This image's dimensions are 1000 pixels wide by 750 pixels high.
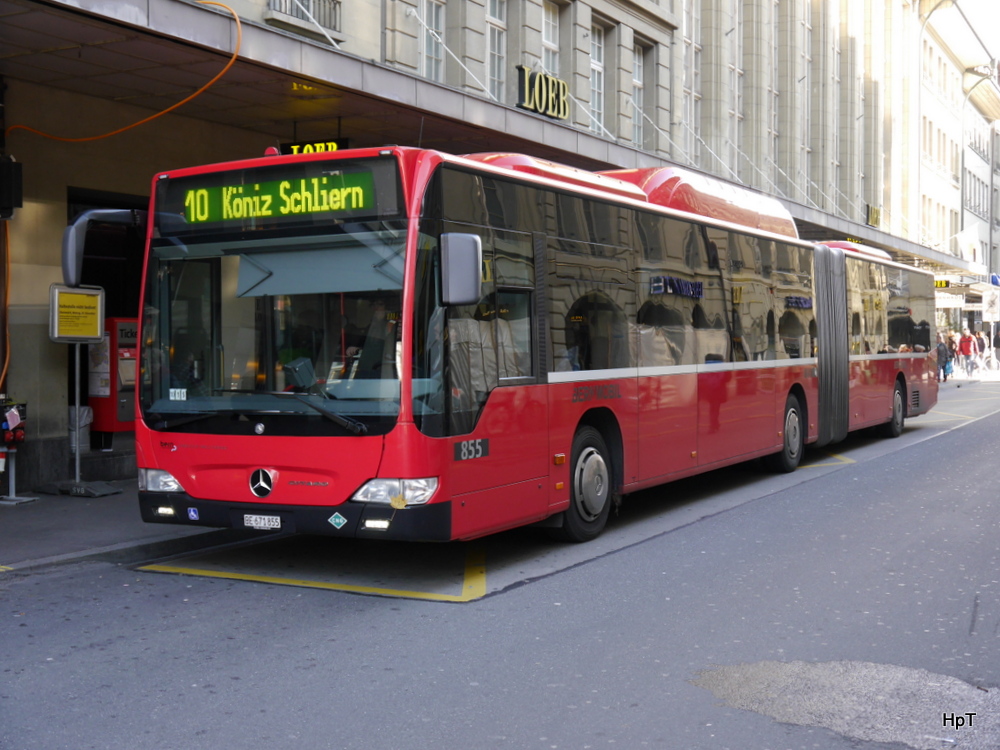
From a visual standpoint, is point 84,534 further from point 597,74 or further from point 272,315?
point 597,74

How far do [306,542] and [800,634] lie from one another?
181 inches

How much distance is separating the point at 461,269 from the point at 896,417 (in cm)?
1400

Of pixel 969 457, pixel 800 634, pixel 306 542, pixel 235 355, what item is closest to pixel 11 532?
pixel 306 542

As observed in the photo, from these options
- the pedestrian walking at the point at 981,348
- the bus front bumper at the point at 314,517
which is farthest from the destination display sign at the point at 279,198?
the pedestrian walking at the point at 981,348

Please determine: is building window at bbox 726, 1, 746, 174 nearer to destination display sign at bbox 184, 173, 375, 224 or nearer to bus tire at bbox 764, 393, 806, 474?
bus tire at bbox 764, 393, 806, 474

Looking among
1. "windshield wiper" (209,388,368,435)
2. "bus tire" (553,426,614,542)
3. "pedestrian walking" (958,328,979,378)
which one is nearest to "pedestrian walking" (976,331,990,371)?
"pedestrian walking" (958,328,979,378)

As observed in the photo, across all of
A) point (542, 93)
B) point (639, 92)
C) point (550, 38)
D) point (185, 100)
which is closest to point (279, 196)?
point (185, 100)

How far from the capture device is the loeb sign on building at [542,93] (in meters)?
19.6

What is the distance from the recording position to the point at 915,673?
5.67m

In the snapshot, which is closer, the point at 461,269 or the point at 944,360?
the point at 461,269

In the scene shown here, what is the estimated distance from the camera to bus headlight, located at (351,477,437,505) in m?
7.49

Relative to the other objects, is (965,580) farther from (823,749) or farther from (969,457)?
(969,457)

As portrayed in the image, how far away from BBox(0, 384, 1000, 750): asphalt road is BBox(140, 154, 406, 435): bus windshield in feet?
4.03

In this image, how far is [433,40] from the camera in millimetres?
18672
